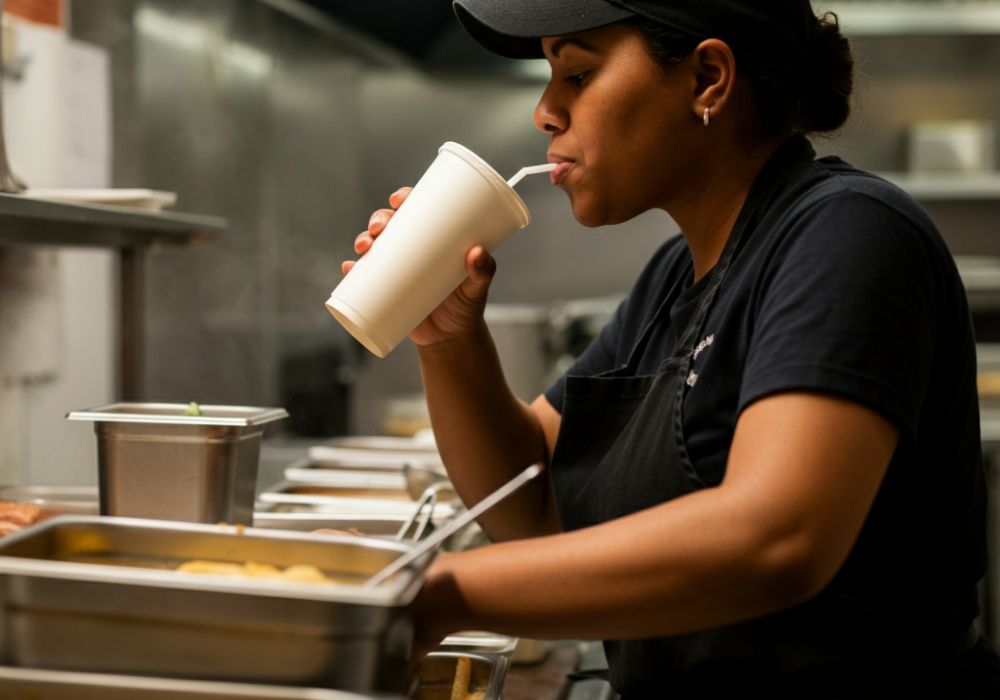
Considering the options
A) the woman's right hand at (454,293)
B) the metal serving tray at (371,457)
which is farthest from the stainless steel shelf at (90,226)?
the metal serving tray at (371,457)

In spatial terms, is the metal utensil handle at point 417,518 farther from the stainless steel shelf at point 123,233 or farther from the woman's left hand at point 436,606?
the stainless steel shelf at point 123,233

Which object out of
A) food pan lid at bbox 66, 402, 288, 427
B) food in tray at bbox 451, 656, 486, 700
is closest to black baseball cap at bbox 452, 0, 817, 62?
food pan lid at bbox 66, 402, 288, 427

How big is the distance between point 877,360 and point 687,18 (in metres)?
0.41

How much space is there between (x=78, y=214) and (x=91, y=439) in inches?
11.7

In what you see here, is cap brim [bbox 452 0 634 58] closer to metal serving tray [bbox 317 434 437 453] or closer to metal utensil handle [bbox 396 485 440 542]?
metal utensil handle [bbox 396 485 440 542]

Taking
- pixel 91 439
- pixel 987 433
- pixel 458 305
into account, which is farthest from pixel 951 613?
pixel 987 433

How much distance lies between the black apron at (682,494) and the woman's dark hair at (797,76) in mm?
43

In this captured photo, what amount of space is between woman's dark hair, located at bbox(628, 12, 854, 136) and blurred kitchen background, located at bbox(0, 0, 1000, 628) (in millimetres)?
91

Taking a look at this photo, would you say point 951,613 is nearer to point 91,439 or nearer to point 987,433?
point 91,439

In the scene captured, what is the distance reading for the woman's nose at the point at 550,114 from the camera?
1261 mm

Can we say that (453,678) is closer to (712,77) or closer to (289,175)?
(712,77)

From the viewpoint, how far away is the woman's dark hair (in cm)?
120

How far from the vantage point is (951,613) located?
1.18 meters

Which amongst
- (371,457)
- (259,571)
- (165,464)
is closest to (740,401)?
(259,571)
